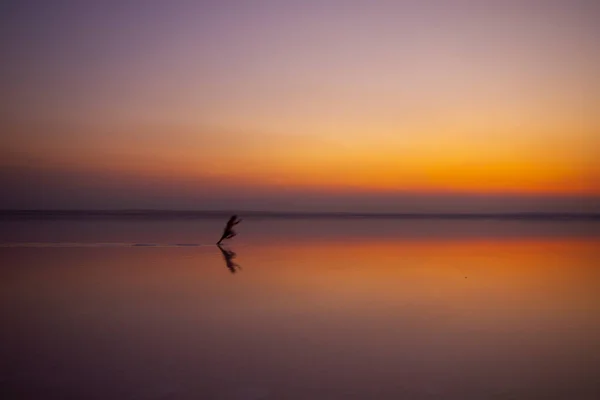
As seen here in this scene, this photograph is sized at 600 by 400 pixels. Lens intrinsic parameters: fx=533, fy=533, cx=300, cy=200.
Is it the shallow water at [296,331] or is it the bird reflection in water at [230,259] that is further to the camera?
the bird reflection in water at [230,259]

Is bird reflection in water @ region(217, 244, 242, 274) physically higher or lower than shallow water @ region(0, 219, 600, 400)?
higher

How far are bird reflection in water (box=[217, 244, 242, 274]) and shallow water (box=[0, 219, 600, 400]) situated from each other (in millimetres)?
199

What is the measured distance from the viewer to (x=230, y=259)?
1427 centimetres

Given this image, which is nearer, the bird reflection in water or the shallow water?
the shallow water

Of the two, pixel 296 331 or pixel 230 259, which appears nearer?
pixel 296 331

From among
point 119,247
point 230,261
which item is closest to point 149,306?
point 230,261

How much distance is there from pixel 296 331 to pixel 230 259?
768cm

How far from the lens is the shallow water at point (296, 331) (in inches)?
191

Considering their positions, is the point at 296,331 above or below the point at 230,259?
below

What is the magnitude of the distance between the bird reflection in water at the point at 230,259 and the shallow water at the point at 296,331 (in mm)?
199

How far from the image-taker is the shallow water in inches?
191

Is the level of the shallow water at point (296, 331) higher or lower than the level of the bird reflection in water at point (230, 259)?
lower

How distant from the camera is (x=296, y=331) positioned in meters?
6.80

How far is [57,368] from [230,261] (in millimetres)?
8601
